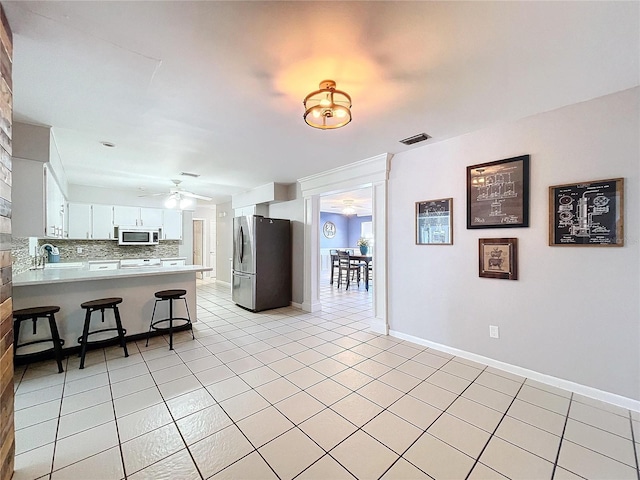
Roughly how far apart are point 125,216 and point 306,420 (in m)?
6.24

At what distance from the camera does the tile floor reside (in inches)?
61.1

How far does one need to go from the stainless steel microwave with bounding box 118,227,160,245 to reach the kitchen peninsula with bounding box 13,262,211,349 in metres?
2.58

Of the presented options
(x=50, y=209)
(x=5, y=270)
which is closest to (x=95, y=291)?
(x=50, y=209)

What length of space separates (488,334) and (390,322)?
120 centimetres

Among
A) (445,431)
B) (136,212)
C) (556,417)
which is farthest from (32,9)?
(136,212)

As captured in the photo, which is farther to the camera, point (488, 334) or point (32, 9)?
Answer: point (488, 334)

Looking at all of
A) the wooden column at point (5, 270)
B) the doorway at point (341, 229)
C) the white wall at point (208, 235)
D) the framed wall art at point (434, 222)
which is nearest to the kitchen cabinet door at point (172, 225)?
the white wall at point (208, 235)

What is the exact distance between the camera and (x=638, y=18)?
4.55ft

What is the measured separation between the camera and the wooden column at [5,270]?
1.37 metres

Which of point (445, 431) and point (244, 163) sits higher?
point (244, 163)

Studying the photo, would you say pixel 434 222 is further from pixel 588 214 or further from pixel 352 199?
pixel 352 199

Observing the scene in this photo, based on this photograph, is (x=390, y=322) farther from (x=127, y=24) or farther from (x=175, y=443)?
(x=127, y=24)

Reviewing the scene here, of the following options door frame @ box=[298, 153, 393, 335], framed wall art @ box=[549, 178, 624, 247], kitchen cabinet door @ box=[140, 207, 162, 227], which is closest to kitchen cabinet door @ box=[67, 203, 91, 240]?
kitchen cabinet door @ box=[140, 207, 162, 227]

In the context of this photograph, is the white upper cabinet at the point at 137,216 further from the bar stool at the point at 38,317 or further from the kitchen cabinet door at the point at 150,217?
the bar stool at the point at 38,317
